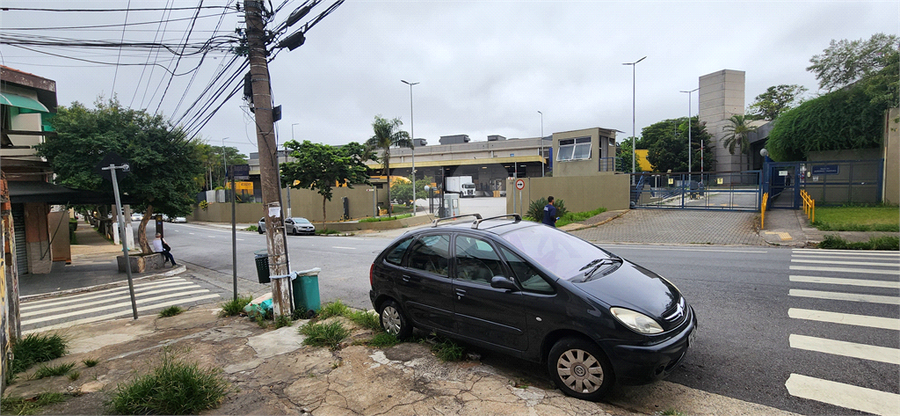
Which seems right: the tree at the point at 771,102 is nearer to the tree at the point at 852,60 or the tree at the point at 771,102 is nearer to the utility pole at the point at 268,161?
the tree at the point at 852,60

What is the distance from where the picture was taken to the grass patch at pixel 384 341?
5188 millimetres

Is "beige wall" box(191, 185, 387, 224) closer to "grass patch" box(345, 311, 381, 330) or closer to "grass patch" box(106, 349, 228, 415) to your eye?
"grass patch" box(345, 311, 381, 330)

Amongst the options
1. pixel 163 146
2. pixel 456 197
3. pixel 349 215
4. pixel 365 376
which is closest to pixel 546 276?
pixel 365 376

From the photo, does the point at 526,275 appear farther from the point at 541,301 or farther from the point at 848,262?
the point at 848,262

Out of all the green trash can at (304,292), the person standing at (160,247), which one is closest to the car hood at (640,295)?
the green trash can at (304,292)

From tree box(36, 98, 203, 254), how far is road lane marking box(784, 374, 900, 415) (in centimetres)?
1499

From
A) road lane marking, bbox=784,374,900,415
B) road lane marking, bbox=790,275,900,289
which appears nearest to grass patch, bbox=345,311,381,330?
A: road lane marking, bbox=784,374,900,415

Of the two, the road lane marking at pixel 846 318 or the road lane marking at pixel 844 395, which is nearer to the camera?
the road lane marking at pixel 844 395

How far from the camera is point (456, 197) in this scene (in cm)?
3092

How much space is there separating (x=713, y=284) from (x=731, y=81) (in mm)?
61430

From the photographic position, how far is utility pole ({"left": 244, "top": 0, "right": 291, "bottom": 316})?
A: 6.47m

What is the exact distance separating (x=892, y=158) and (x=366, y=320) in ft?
77.4

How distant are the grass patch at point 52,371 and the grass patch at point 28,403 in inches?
29.6

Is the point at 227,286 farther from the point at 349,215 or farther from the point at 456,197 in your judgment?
the point at 349,215
